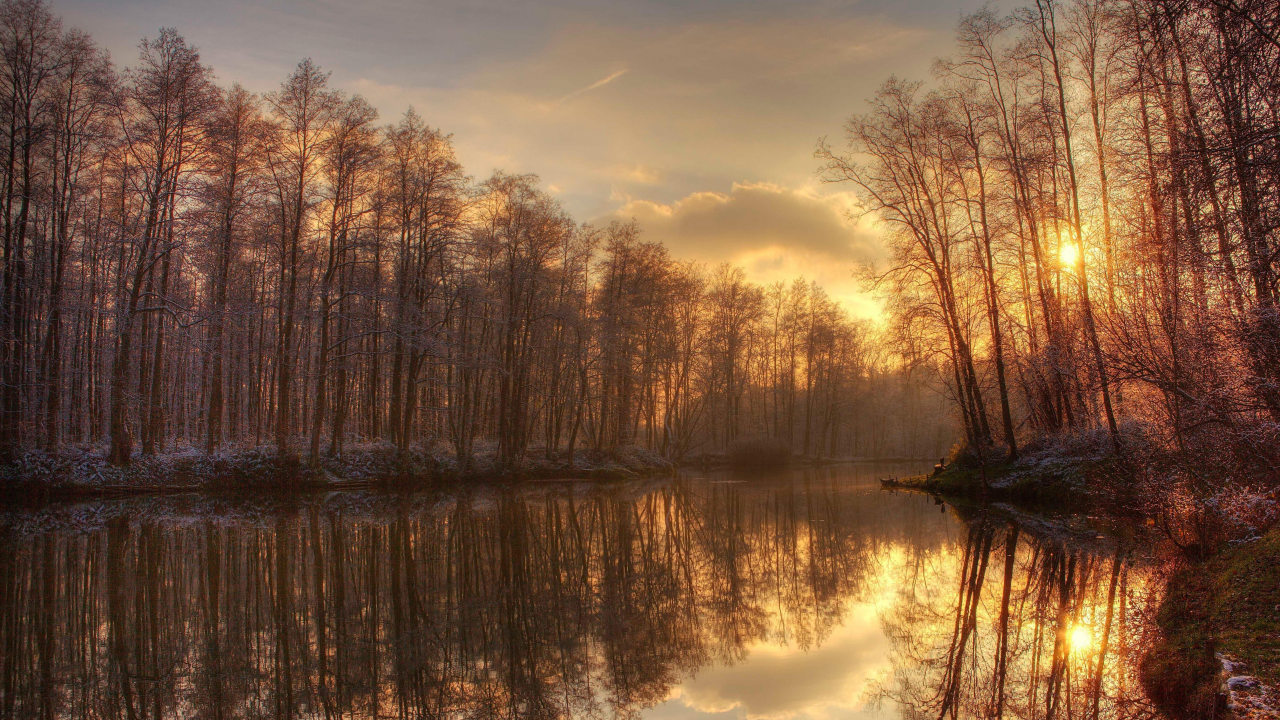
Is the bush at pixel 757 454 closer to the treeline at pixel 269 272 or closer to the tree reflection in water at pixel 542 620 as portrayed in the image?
the treeline at pixel 269 272

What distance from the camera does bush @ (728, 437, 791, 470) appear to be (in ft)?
134

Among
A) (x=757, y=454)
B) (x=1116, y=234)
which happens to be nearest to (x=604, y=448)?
(x=757, y=454)

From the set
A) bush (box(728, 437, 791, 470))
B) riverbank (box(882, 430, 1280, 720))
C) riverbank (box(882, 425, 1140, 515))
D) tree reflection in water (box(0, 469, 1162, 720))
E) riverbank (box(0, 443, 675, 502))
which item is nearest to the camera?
riverbank (box(882, 430, 1280, 720))

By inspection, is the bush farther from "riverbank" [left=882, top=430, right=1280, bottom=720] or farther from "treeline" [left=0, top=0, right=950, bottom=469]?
"riverbank" [left=882, top=430, right=1280, bottom=720]

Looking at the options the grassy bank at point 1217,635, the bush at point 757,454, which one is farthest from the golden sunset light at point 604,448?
the bush at point 757,454

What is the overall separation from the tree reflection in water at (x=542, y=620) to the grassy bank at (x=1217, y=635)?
0.91 ft

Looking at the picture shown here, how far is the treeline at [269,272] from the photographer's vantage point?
18422 millimetres

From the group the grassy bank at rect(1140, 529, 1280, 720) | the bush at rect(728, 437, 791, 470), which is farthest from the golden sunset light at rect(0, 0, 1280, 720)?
the bush at rect(728, 437, 791, 470)

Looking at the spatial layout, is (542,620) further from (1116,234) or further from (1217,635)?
(1116,234)

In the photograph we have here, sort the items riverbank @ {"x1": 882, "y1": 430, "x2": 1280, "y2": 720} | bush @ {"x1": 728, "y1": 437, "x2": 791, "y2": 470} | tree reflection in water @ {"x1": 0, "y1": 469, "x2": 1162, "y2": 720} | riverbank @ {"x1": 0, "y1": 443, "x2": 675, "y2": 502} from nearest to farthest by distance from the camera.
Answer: riverbank @ {"x1": 882, "y1": 430, "x2": 1280, "y2": 720}, tree reflection in water @ {"x1": 0, "y1": 469, "x2": 1162, "y2": 720}, riverbank @ {"x1": 0, "y1": 443, "x2": 675, "y2": 502}, bush @ {"x1": 728, "y1": 437, "x2": 791, "y2": 470}

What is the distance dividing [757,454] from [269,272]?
2861 centimetres

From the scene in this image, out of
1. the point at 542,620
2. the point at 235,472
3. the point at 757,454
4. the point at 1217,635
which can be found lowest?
the point at 757,454

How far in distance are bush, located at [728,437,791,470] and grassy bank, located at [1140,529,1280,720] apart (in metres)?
34.7

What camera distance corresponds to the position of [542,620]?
22.0 feet
